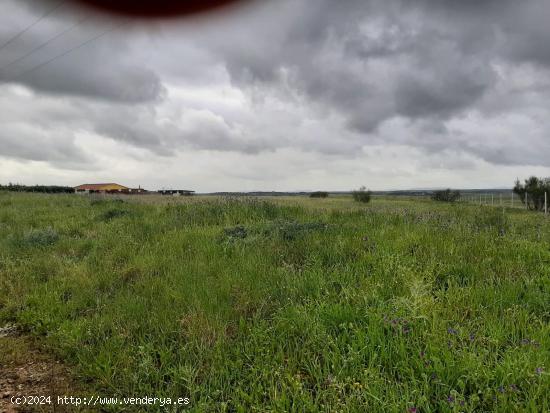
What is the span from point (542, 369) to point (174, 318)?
3.52 metres

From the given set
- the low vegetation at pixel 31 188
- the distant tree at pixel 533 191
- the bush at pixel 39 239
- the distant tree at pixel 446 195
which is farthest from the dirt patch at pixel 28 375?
the distant tree at pixel 446 195

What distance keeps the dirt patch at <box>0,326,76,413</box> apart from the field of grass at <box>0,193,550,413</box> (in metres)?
0.14

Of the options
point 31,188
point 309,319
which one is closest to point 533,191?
point 309,319

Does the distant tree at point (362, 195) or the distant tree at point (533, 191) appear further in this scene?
the distant tree at point (362, 195)

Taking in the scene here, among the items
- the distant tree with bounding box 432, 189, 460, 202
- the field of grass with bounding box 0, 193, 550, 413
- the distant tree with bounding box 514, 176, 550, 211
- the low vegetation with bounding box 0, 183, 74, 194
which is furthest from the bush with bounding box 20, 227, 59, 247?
the distant tree with bounding box 432, 189, 460, 202

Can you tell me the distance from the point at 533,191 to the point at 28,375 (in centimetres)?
6830

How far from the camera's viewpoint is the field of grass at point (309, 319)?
261 centimetres

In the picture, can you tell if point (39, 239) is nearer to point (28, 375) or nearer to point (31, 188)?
point (28, 375)

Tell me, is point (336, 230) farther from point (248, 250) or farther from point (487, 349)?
point (487, 349)

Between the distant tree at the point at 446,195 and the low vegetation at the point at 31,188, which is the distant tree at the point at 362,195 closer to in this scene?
the distant tree at the point at 446,195

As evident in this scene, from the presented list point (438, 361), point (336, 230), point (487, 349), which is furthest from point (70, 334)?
point (336, 230)

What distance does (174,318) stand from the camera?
12.7 ft

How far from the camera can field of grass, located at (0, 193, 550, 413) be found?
2.61m

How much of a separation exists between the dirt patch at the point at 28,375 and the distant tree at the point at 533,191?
62.9 metres
